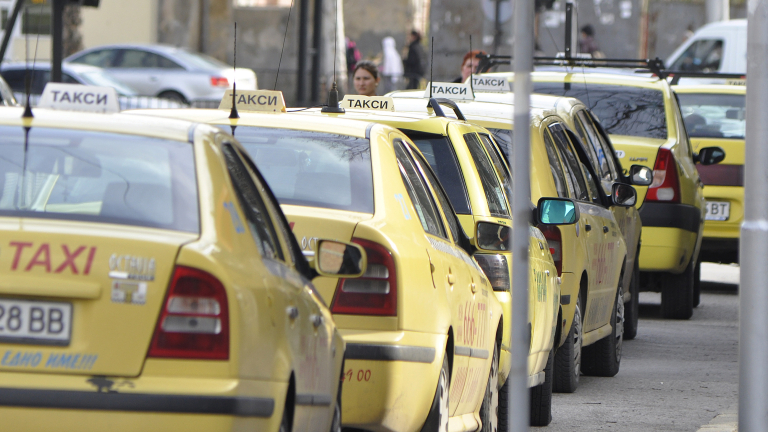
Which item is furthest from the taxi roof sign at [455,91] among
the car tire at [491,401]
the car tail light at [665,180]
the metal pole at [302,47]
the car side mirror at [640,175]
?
the metal pole at [302,47]

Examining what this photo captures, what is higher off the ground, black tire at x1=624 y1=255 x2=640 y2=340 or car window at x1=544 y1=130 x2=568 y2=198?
car window at x1=544 y1=130 x2=568 y2=198

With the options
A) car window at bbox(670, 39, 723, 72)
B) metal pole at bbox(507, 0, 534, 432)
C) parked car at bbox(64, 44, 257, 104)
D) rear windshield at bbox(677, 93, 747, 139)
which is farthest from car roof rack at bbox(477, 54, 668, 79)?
parked car at bbox(64, 44, 257, 104)

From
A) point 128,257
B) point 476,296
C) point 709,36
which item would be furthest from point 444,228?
point 709,36

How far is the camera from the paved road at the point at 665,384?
7812 mm

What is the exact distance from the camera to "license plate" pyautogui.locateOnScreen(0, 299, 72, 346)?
139 inches

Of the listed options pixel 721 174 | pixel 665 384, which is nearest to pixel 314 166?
pixel 665 384

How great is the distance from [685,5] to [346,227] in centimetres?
3596

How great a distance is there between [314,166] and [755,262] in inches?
78.1

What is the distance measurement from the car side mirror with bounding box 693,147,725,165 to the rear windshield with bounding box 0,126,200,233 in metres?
9.39

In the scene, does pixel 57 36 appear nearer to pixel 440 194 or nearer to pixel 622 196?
pixel 622 196

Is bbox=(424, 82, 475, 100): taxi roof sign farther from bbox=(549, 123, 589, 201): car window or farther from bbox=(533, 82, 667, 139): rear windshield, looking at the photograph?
bbox=(533, 82, 667, 139): rear windshield

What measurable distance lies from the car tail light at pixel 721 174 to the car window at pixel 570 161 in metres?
4.96

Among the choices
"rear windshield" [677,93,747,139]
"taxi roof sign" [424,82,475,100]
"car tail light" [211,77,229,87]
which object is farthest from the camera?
"car tail light" [211,77,229,87]

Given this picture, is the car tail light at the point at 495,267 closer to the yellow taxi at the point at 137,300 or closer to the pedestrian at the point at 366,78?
the yellow taxi at the point at 137,300
